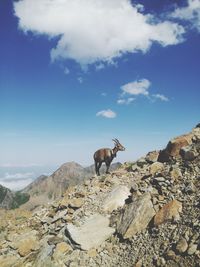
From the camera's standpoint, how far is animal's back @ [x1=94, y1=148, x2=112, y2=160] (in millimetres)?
31639

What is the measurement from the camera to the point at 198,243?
1343 cm

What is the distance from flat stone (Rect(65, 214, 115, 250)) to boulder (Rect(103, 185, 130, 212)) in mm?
1035

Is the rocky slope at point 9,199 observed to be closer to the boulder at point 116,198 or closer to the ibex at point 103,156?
the ibex at point 103,156

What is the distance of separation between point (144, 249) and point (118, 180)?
797 centimetres

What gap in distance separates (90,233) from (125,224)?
1737 mm

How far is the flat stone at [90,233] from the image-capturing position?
1677cm

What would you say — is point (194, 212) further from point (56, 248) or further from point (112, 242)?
point (56, 248)

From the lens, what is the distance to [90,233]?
17328 millimetres

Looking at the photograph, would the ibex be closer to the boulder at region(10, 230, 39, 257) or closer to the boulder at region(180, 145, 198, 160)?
the boulder at region(180, 145, 198, 160)

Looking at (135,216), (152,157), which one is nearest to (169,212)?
(135,216)

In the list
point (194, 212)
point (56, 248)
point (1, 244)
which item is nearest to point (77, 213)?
point (56, 248)

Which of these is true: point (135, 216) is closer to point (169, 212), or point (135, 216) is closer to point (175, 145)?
point (169, 212)

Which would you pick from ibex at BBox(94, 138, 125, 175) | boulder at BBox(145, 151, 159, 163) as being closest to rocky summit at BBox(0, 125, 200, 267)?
boulder at BBox(145, 151, 159, 163)

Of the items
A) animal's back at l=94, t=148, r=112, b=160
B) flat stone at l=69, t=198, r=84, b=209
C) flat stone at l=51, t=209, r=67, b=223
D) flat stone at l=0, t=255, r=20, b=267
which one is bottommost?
flat stone at l=0, t=255, r=20, b=267
